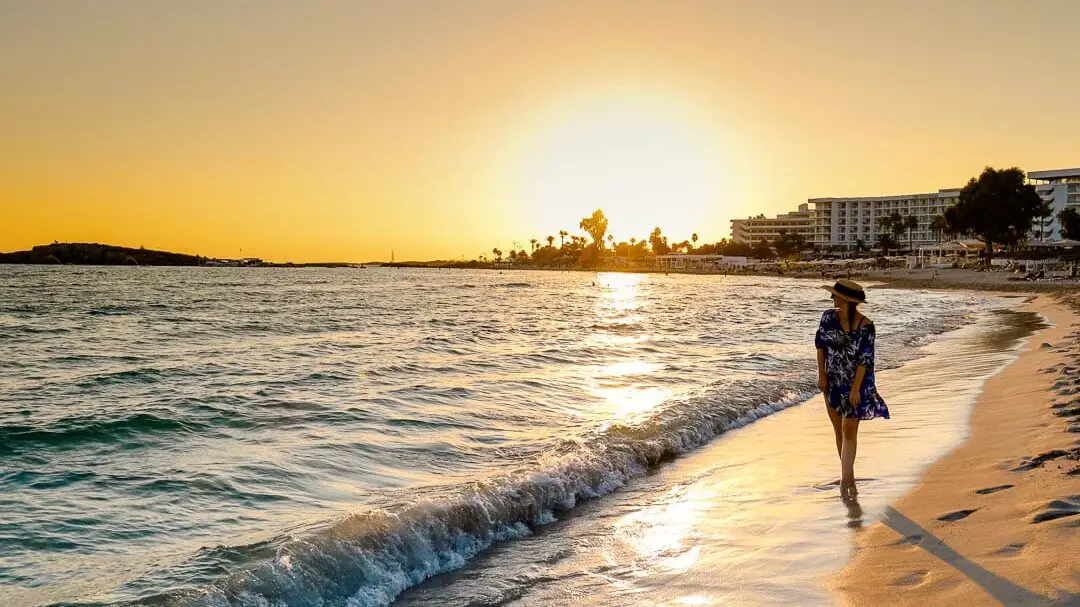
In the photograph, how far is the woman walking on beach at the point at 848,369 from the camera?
6273 mm

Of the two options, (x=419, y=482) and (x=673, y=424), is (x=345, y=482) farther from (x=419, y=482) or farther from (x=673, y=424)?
(x=673, y=424)

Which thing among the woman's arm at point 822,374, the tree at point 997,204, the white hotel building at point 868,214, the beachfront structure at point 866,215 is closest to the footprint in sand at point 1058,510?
the woman's arm at point 822,374

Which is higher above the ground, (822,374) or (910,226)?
(910,226)

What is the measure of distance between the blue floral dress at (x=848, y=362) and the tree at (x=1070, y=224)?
5154 inches

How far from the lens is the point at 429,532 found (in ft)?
19.7

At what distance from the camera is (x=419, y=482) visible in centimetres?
755

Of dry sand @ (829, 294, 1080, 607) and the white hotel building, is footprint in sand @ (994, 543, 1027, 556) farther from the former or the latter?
the white hotel building

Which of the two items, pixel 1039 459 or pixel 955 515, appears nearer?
pixel 955 515

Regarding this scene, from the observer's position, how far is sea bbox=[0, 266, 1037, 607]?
16.8 feet

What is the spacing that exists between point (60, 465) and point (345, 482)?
312cm

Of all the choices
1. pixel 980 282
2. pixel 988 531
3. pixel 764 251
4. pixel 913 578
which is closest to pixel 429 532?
pixel 913 578

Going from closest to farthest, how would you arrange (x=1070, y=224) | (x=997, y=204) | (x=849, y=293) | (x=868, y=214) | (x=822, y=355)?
(x=849, y=293), (x=822, y=355), (x=997, y=204), (x=1070, y=224), (x=868, y=214)

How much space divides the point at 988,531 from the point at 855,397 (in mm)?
1576

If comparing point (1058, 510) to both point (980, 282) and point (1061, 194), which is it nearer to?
point (980, 282)
